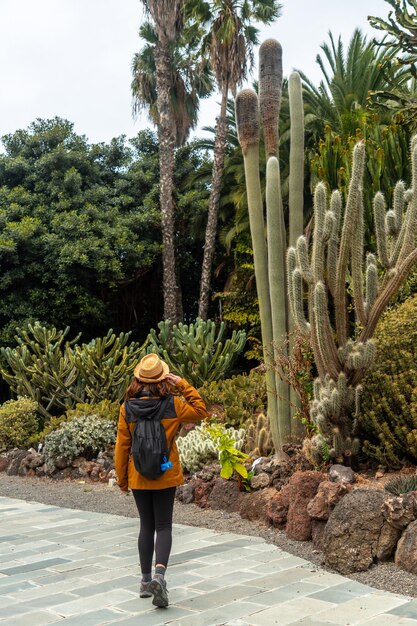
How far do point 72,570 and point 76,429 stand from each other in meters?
5.41

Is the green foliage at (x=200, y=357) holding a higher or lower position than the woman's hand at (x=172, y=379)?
higher

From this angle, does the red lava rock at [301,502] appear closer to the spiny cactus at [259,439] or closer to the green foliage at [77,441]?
the spiny cactus at [259,439]

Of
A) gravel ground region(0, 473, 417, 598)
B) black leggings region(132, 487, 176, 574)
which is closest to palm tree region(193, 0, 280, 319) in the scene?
gravel ground region(0, 473, 417, 598)

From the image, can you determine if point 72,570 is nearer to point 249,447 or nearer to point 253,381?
point 249,447

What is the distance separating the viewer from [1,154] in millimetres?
20438

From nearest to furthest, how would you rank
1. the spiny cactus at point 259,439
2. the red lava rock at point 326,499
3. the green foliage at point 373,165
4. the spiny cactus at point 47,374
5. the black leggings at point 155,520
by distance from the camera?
the black leggings at point 155,520 → the red lava rock at point 326,499 → the spiny cactus at point 259,439 → the green foliage at point 373,165 → the spiny cactus at point 47,374

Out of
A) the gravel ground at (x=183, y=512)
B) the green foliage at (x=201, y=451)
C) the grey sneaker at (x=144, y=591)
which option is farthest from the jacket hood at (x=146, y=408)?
the green foliage at (x=201, y=451)

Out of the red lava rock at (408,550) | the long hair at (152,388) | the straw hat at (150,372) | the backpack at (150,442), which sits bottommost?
the red lava rock at (408,550)

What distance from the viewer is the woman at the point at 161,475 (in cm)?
464

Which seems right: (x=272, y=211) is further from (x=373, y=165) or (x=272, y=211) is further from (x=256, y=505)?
(x=373, y=165)

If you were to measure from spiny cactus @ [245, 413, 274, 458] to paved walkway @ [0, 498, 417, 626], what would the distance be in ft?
5.63

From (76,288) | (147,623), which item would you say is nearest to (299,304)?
(147,623)

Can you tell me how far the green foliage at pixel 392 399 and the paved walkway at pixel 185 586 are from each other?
1.62m

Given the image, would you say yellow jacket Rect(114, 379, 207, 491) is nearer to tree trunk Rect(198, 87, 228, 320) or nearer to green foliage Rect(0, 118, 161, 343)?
green foliage Rect(0, 118, 161, 343)
